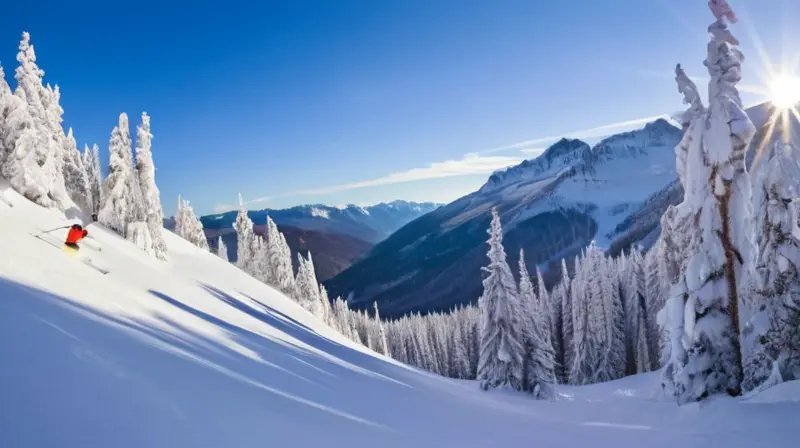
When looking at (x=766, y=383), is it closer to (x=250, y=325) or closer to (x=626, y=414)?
(x=626, y=414)

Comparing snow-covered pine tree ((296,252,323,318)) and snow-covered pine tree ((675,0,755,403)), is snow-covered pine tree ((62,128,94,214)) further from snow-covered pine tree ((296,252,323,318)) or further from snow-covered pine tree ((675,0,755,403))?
snow-covered pine tree ((675,0,755,403))

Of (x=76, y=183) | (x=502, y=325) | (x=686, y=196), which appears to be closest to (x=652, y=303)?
(x=502, y=325)

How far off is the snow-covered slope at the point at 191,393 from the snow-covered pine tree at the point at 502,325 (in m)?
7.89

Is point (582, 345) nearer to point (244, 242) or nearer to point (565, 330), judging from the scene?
point (565, 330)

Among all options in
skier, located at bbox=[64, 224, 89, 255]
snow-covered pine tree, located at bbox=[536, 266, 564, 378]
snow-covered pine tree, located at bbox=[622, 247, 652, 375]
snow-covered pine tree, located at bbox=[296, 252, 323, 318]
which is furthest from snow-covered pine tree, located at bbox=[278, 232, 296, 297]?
skier, located at bbox=[64, 224, 89, 255]

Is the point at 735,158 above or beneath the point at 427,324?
above

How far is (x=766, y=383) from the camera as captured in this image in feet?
36.5

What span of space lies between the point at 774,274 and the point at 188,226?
60253 millimetres

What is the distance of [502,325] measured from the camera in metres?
25.7

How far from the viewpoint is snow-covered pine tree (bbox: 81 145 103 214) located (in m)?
30.7

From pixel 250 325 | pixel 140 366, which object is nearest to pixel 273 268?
pixel 250 325

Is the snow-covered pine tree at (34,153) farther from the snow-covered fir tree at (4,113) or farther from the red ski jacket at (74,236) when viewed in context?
the red ski jacket at (74,236)

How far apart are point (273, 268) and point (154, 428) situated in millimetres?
52576

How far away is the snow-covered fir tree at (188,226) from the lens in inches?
2286
